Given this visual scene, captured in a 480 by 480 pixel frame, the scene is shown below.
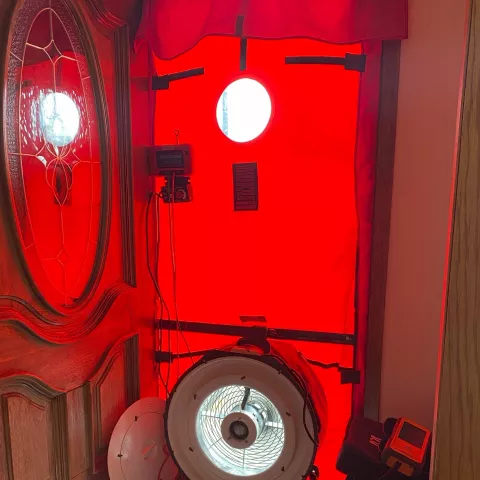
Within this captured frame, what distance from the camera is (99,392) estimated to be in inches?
52.5

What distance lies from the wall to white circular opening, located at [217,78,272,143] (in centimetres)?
51

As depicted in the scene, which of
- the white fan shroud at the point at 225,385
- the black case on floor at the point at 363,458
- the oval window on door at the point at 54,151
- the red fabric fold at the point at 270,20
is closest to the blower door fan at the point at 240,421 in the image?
the white fan shroud at the point at 225,385

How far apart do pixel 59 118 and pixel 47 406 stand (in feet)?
2.89

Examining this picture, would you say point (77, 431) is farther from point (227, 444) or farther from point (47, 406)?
point (227, 444)

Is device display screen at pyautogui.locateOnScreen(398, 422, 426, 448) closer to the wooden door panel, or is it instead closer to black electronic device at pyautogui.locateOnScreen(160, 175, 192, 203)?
the wooden door panel

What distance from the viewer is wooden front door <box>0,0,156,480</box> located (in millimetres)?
997

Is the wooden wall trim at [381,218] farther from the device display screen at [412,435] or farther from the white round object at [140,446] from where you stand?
the white round object at [140,446]

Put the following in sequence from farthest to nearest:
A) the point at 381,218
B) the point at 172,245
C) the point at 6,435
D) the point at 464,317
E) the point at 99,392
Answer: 1. the point at 172,245
2. the point at 381,218
3. the point at 99,392
4. the point at 6,435
5. the point at 464,317

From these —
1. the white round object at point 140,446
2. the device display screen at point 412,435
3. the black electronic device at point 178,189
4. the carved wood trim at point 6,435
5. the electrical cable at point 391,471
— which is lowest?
the white round object at point 140,446

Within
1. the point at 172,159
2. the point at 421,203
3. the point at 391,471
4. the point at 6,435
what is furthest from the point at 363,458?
the point at 172,159

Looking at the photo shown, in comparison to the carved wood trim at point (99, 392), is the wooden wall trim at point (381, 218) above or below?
above

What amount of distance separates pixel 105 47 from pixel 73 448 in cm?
139

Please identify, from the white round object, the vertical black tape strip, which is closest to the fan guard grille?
the white round object

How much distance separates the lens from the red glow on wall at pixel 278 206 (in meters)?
1.45
